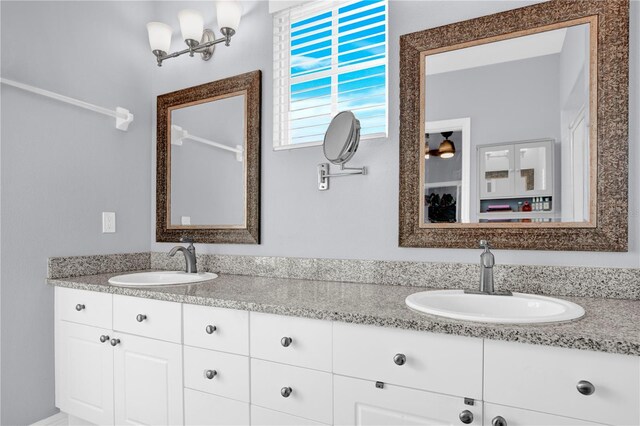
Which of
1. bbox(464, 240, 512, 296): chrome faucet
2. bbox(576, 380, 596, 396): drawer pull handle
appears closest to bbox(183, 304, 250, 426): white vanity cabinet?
bbox(464, 240, 512, 296): chrome faucet

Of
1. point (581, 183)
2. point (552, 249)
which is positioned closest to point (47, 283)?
point (552, 249)

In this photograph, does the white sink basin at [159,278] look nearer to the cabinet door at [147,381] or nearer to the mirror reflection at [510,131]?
the cabinet door at [147,381]

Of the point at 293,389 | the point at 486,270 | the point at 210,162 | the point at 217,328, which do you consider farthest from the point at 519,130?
the point at 210,162

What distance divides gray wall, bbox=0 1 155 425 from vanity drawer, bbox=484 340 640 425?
6.49 feet

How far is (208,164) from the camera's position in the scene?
225 centimetres

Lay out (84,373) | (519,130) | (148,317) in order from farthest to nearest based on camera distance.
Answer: (84,373)
(148,317)
(519,130)

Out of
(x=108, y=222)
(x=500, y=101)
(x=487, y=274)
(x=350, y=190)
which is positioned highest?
(x=500, y=101)

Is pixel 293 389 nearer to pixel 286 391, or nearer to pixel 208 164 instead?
pixel 286 391

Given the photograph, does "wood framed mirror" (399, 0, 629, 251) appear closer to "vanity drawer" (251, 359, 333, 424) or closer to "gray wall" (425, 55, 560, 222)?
"gray wall" (425, 55, 560, 222)

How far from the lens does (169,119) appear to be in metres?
2.42

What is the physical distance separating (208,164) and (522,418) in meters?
1.87

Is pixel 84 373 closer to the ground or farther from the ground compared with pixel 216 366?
closer to the ground

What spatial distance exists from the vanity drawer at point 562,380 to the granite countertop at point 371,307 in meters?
0.03

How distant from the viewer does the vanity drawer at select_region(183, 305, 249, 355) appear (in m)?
1.39
